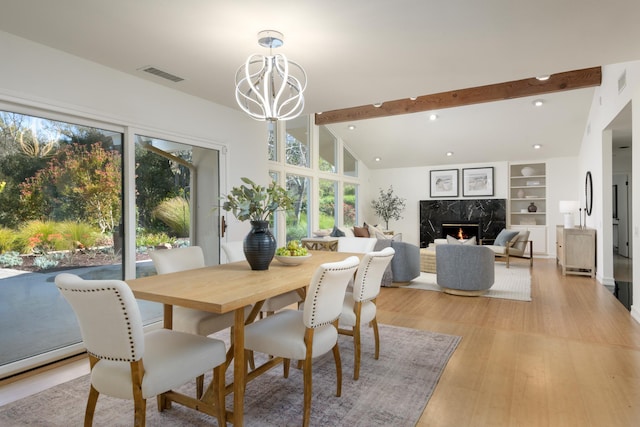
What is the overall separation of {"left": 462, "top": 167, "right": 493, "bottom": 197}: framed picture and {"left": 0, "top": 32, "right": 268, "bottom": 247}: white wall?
21.1ft

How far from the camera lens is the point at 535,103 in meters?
6.93

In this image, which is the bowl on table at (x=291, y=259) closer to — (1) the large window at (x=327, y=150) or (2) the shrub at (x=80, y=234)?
(2) the shrub at (x=80, y=234)

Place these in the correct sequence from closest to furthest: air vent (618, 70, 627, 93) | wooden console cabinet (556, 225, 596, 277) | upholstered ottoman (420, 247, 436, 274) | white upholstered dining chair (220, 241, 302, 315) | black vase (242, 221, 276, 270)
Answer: black vase (242, 221, 276, 270), white upholstered dining chair (220, 241, 302, 315), air vent (618, 70, 627, 93), wooden console cabinet (556, 225, 596, 277), upholstered ottoman (420, 247, 436, 274)

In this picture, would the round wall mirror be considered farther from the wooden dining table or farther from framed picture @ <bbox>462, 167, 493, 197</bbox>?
the wooden dining table

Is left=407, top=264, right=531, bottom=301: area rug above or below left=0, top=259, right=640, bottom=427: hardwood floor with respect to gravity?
above

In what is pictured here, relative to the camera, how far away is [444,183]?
995cm

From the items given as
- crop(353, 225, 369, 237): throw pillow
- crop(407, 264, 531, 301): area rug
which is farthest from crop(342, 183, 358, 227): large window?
crop(407, 264, 531, 301): area rug

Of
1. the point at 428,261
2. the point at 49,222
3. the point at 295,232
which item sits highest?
the point at 49,222

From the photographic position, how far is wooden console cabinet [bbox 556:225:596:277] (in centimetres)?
592

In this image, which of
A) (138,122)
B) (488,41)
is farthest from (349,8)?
(138,122)

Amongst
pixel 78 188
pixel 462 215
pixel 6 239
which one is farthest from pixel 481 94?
pixel 6 239

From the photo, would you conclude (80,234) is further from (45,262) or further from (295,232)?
(295,232)

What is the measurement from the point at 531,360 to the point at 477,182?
7.41 m

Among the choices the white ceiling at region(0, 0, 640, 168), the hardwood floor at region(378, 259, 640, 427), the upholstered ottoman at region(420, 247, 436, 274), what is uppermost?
the white ceiling at region(0, 0, 640, 168)
